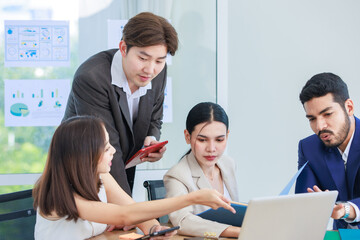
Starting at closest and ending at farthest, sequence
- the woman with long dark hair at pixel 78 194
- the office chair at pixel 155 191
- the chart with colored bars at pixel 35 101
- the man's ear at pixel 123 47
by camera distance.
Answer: the woman with long dark hair at pixel 78 194, the man's ear at pixel 123 47, the office chair at pixel 155 191, the chart with colored bars at pixel 35 101

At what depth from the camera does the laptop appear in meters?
1.33

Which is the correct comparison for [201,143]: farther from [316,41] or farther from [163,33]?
[316,41]

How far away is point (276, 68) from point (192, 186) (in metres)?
1.99

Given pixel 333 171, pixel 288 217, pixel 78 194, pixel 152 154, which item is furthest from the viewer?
pixel 152 154

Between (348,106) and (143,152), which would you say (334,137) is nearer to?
(348,106)

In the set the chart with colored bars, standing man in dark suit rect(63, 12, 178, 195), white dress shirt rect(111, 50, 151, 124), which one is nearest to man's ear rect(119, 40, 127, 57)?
standing man in dark suit rect(63, 12, 178, 195)

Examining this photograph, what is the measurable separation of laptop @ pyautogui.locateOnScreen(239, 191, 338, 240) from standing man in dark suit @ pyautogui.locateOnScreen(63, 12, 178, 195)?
964mm

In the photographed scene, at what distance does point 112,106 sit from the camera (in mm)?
2338

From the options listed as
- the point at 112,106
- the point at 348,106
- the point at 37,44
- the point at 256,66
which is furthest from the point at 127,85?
the point at 256,66

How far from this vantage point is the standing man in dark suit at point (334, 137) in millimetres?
2164

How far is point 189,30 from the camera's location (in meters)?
3.45

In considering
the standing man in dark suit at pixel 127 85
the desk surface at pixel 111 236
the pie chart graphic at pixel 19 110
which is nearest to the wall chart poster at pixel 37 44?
the pie chart graphic at pixel 19 110

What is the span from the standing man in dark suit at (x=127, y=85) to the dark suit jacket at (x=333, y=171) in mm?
716

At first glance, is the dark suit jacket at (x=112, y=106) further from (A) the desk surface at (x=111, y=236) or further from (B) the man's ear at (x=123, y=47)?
(A) the desk surface at (x=111, y=236)
